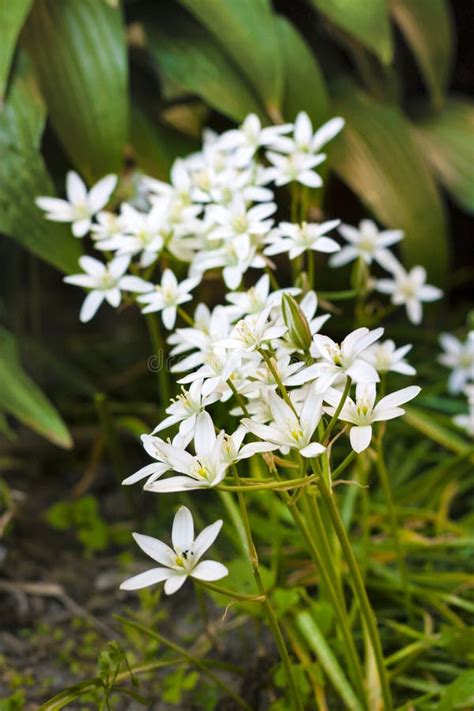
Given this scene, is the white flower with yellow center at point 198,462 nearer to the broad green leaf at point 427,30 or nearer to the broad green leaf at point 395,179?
the broad green leaf at point 395,179

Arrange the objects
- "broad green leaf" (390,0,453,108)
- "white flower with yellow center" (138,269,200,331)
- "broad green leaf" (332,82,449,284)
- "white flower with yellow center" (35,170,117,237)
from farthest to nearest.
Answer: "broad green leaf" (390,0,453,108) → "broad green leaf" (332,82,449,284) → "white flower with yellow center" (35,170,117,237) → "white flower with yellow center" (138,269,200,331)

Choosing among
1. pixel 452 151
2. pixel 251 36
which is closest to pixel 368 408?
pixel 251 36

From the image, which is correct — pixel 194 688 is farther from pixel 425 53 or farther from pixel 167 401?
pixel 425 53

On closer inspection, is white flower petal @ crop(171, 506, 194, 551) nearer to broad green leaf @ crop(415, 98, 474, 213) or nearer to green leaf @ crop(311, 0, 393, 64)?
green leaf @ crop(311, 0, 393, 64)

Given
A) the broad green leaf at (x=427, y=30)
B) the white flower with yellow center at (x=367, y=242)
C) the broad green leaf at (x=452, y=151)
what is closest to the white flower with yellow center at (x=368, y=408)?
the white flower with yellow center at (x=367, y=242)

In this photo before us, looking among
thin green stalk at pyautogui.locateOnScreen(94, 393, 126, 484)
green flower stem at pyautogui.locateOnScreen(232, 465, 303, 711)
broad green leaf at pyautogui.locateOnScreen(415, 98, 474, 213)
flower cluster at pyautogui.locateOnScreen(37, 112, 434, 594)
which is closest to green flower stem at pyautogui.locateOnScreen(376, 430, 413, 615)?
flower cluster at pyautogui.locateOnScreen(37, 112, 434, 594)

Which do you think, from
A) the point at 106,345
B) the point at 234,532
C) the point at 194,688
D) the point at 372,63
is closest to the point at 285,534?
the point at 234,532
